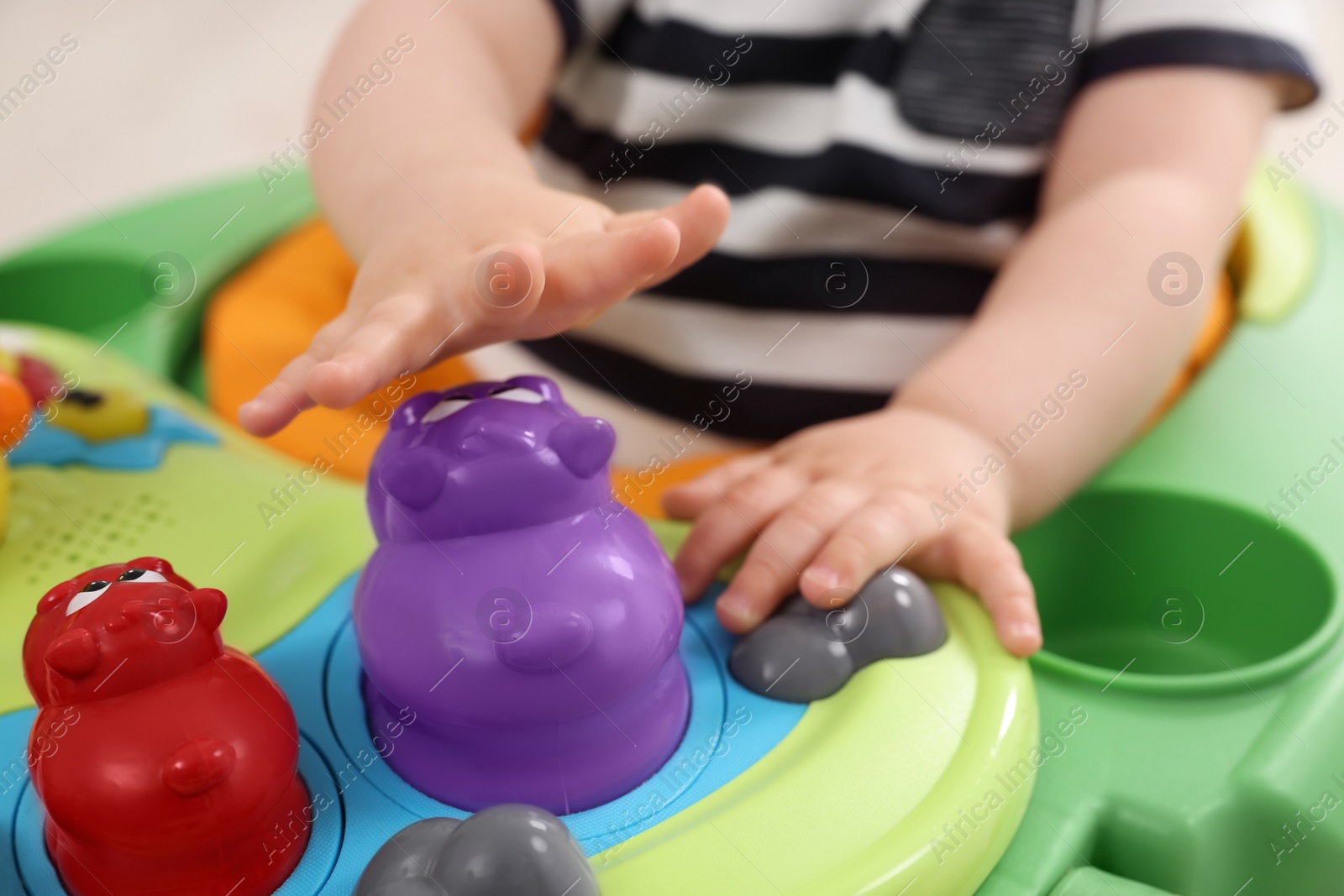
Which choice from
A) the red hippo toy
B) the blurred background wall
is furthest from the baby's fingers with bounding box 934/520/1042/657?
the blurred background wall

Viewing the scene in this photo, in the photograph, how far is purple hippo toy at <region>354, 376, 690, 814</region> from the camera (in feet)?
1.09

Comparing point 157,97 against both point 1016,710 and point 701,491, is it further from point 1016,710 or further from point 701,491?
point 1016,710

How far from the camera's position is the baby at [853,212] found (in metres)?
A: 0.45

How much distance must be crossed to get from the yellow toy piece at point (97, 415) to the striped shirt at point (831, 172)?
0.24 metres

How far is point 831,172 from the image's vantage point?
647 millimetres

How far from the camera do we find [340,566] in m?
0.47

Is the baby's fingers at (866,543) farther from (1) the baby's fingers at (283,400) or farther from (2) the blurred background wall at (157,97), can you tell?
(2) the blurred background wall at (157,97)

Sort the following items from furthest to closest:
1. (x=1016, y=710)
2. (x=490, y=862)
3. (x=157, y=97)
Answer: (x=157, y=97), (x=1016, y=710), (x=490, y=862)

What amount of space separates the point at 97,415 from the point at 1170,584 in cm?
49

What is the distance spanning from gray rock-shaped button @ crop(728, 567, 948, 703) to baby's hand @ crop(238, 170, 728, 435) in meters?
0.14

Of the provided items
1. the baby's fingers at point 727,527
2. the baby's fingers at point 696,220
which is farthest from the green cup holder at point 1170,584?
the baby's fingers at point 696,220

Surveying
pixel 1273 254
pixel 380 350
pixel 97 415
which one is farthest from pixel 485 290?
pixel 1273 254

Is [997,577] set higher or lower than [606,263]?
lower

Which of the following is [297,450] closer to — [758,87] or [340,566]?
[340,566]
